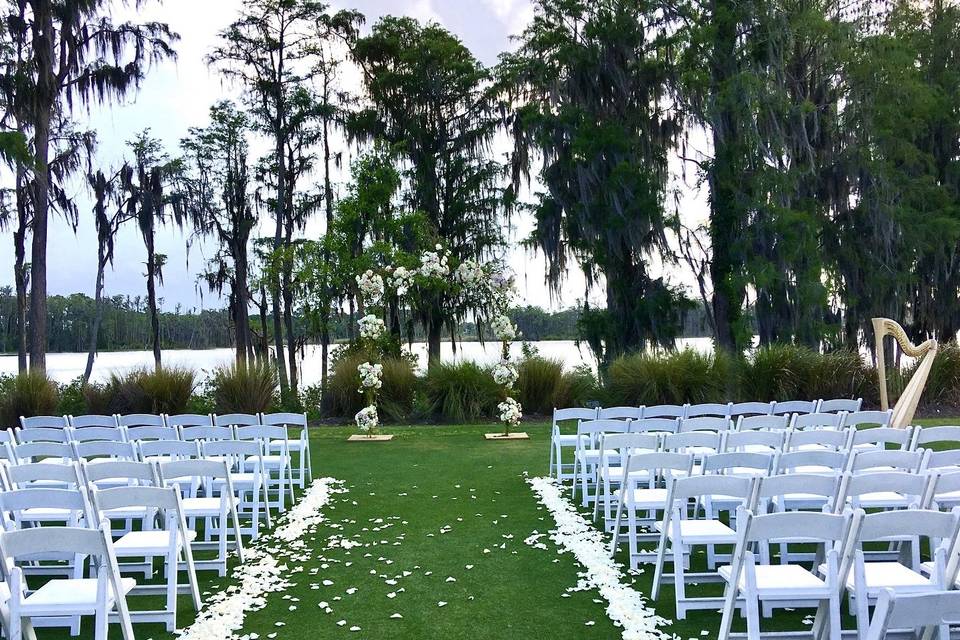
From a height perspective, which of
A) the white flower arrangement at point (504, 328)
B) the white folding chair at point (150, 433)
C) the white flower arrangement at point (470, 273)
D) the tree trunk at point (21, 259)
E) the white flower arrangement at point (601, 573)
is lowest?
the white flower arrangement at point (601, 573)

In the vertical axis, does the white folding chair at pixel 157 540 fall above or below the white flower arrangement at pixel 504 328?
below

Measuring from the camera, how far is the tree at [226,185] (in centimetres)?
2652

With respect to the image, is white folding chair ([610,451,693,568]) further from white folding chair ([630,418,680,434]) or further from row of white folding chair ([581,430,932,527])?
white folding chair ([630,418,680,434])

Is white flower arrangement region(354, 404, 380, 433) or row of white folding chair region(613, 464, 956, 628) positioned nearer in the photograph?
row of white folding chair region(613, 464, 956, 628)

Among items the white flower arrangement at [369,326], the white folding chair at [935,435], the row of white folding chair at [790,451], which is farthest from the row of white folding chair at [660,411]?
the white flower arrangement at [369,326]

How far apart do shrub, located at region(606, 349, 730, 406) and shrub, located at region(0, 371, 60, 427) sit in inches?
368

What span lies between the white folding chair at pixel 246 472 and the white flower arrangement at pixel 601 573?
86.3 inches

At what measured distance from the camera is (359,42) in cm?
2445

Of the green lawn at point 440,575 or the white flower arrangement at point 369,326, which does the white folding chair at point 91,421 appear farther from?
the white flower arrangement at point 369,326

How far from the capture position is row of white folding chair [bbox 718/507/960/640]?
118 inches

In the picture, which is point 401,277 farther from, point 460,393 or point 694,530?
point 694,530

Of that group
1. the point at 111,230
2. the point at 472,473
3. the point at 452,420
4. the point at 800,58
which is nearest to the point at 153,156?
the point at 111,230

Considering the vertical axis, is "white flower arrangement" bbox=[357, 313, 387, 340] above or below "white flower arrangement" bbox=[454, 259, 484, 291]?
below

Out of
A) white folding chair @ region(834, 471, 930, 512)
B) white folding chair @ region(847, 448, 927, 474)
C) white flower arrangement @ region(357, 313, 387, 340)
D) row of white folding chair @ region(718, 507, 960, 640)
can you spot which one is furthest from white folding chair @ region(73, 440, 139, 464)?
white flower arrangement @ region(357, 313, 387, 340)
